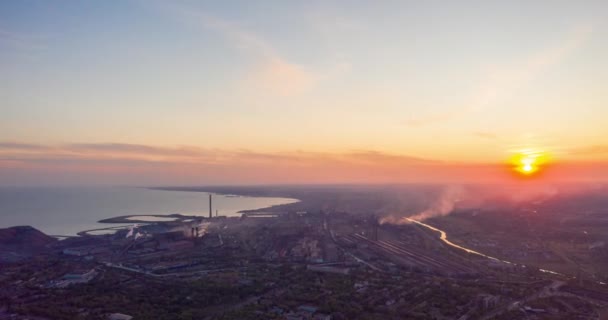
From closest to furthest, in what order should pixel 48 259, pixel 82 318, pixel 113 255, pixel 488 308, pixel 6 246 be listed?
pixel 82 318, pixel 488 308, pixel 48 259, pixel 113 255, pixel 6 246

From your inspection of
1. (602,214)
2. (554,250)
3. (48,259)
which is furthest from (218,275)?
(602,214)

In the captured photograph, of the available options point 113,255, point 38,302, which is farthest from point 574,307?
point 113,255

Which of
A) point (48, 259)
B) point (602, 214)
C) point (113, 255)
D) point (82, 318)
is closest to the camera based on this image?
point (82, 318)

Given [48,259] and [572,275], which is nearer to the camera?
[572,275]

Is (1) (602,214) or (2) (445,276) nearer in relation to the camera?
(2) (445,276)

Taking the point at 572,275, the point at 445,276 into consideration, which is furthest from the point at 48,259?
the point at 572,275

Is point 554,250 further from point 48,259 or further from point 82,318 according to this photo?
point 48,259

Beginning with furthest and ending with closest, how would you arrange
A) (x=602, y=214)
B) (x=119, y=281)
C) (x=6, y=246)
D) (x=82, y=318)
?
(x=602, y=214), (x=6, y=246), (x=119, y=281), (x=82, y=318)

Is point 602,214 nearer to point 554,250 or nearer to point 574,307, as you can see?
point 554,250

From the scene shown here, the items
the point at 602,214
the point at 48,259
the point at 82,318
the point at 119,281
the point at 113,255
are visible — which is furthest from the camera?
the point at 602,214
